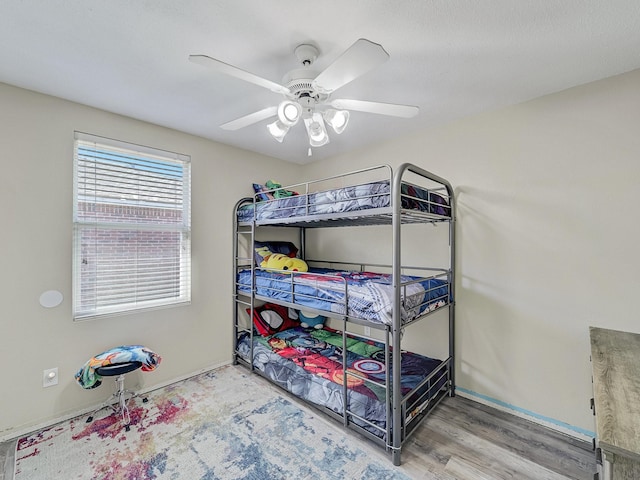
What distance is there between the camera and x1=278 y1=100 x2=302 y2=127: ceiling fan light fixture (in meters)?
1.47

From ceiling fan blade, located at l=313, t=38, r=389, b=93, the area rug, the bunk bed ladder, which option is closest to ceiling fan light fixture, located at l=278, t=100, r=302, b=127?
ceiling fan blade, located at l=313, t=38, r=389, b=93

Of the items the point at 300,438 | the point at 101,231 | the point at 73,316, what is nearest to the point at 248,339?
the point at 300,438

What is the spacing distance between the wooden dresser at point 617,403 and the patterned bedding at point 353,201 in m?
1.20

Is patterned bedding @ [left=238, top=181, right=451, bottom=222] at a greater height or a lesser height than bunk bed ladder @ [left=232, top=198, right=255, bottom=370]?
greater

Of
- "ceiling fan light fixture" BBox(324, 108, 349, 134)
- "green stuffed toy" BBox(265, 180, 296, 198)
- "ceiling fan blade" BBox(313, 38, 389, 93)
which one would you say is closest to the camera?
"ceiling fan blade" BBox(313, 38, 389, 93)

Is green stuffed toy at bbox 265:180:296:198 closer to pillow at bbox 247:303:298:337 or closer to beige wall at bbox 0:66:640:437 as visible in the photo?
beige wall at bbox 0:66:640:437

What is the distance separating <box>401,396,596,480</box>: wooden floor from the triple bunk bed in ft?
0.37

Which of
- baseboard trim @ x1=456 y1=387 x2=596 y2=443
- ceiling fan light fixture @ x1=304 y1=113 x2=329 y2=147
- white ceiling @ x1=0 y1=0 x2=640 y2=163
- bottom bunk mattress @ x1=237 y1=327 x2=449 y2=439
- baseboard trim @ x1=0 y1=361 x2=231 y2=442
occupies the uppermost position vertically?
white ceiling @ x1=0 y1=0 x2=640 y2=163

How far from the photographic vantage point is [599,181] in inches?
72.6

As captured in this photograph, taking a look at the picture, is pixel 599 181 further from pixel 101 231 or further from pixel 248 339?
pixel 101 231

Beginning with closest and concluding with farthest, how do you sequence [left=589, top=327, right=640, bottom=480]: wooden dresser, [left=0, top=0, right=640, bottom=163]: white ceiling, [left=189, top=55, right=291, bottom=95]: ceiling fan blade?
[left=589, top=327, right=640, bottom=480]: wooden dresser < [left=189, top=55, right=291, bottom=95]: ceiling fan blade < [left=0, top=0, right=640, bottom=163]: white ceiling

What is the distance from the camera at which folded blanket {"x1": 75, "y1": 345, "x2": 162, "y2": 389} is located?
1.96m

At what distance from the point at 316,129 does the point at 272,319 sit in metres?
2.22

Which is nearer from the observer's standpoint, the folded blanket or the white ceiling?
the white ceiling
